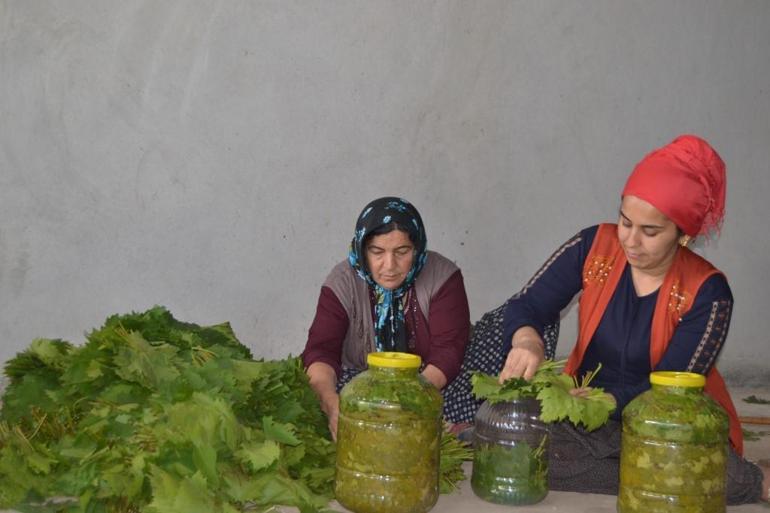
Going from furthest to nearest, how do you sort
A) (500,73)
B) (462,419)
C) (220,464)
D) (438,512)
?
(500,73), (462,419), (438,512), (220,464)

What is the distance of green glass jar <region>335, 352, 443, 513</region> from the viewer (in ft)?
7.65

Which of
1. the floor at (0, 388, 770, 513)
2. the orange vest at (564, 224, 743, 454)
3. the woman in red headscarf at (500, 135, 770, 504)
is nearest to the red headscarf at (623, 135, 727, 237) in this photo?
the woman in red headscarf at (500, 135, 770, 504)

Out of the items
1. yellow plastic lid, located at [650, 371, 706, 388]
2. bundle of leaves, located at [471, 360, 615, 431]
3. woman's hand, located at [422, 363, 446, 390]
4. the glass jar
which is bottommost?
the glass jar

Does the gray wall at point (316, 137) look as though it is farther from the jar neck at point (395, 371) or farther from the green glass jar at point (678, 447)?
the green glass jar at point (678, 447)

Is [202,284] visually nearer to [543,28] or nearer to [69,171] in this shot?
[69,171]

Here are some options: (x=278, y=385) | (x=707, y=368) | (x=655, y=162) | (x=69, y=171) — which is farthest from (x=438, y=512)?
(x=69, y=171)

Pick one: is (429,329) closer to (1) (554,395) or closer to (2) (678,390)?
(1) (554,395)

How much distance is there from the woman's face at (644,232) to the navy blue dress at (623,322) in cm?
21

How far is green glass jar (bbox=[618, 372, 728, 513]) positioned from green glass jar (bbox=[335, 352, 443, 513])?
52 cm

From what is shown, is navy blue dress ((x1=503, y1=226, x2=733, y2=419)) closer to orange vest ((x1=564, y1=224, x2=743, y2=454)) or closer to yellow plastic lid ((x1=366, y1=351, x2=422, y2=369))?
orange vest ((x1=564, y1=224, x2=743, y2=454))

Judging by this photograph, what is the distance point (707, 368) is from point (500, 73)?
8.08 feet

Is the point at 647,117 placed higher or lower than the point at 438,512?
higher

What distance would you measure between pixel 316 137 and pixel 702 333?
8.13 ft

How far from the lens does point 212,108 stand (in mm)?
4609
